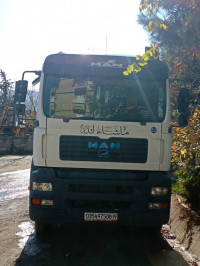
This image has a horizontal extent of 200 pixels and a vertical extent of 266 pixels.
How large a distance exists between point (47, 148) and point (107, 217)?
4.39 ft

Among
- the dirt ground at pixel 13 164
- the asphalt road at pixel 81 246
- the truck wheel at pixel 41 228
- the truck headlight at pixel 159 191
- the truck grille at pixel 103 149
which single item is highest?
the truck grille at pixel 103 149

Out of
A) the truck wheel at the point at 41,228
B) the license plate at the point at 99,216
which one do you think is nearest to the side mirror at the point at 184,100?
the license plate at the point at 99,216

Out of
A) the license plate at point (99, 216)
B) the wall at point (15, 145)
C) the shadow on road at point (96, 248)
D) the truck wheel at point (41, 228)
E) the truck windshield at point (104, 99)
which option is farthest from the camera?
the wall at point (15, 145)

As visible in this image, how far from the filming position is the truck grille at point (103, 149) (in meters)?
5.07

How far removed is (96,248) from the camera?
198 inches

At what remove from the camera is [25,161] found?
1616 centimetres

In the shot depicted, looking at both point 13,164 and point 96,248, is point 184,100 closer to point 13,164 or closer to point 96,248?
point 96,248

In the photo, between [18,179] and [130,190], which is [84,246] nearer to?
[130,190]

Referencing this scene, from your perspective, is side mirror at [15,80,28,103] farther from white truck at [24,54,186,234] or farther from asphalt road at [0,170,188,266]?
asphalt road at [0,170,188,266]

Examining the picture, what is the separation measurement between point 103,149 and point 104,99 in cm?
78

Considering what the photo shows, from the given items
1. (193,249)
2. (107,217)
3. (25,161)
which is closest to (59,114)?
(107,217)

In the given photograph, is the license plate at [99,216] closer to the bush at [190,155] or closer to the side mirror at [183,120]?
the bush at [190,155]

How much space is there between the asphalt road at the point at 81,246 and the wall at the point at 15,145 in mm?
12050

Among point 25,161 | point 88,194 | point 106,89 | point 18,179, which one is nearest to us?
point 88,194
